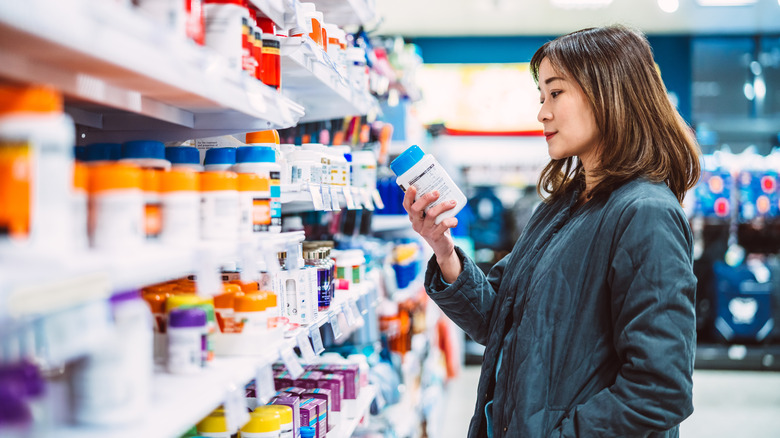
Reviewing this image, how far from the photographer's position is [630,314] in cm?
168

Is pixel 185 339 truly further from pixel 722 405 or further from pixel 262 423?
pixel 722 405

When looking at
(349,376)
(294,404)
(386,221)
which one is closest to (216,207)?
(294,404)

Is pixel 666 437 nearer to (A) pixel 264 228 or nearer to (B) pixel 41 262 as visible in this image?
(A) pixel 264 228

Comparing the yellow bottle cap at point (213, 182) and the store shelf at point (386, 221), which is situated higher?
the yellow bottle cap at point (213, 182)

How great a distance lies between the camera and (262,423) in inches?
66.0

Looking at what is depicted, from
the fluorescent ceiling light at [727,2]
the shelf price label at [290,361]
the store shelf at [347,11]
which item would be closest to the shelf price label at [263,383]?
the shelf price label at [290,361]

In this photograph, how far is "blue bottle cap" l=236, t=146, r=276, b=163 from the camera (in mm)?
A: 1632

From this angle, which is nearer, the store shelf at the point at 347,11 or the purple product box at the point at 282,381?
the purple product box at the point at 282,381

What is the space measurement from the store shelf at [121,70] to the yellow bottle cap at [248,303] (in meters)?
0.39

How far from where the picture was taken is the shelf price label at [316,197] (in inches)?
79.0

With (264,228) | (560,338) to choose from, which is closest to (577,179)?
(560,338)

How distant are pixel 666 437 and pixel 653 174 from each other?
69 cm

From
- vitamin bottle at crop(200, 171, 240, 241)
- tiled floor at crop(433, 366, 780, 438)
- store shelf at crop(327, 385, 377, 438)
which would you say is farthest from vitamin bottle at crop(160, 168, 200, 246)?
tiled floor at crop(433, 366, 780, 438)

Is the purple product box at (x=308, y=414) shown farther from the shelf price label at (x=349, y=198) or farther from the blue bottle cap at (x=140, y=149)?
the blue bottle cap at (x=140, y=149)
